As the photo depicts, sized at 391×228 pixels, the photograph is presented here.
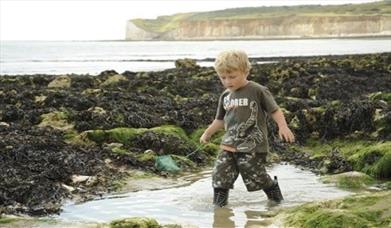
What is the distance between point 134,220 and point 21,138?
4492mm

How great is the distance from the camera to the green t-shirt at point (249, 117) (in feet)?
20.5

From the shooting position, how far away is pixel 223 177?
634 cm

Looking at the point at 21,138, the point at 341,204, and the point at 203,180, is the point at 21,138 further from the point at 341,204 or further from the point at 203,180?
the point at 341,204

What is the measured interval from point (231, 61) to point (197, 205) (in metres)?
1.47

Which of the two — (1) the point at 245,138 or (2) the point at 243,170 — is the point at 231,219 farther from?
(1) the point at 245,138

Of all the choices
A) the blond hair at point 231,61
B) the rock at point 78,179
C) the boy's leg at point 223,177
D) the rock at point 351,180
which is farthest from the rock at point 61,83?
the blond hair at point 231,61

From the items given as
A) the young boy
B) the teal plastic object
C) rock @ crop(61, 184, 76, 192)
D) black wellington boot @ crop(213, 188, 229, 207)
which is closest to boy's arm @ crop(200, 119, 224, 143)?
the young boy

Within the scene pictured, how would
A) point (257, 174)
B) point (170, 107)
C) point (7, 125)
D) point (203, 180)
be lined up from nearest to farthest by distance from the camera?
1. point (257, 174)
2. point (203, 180)
3. point (7, 125)
4. point (170, 107)

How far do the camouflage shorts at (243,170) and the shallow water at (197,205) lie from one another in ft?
0.67

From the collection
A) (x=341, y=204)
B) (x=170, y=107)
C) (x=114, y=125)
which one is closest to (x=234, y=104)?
(x=341, y=204)

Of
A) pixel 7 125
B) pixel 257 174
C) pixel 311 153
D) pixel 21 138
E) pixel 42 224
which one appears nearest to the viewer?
pixel 42 224

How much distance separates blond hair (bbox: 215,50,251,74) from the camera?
19.7 ft

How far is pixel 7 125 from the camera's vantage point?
10.0 metres

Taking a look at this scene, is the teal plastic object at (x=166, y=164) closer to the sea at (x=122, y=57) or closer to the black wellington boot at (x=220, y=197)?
the black wellington boot at (x=220, y=197)
